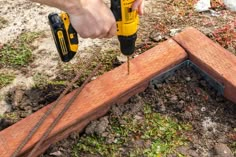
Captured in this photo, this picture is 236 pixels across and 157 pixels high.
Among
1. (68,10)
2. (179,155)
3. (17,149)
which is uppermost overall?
(68,10)

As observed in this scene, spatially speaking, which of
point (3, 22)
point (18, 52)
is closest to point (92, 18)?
point (18, 52)

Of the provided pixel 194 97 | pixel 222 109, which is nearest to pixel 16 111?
pixel 194 97

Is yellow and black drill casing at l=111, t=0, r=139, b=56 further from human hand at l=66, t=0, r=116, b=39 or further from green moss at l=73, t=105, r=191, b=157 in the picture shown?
green moss at l=73, t=105, r=191, b=157

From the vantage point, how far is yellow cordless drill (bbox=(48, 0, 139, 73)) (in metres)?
2.58

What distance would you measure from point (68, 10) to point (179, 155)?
1.21m

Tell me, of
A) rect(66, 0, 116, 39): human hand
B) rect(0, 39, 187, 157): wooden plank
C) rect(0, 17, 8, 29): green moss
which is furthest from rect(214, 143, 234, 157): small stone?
rect(0, 17, 8, 29): green moss

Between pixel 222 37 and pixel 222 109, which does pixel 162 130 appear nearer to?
pixel 222 109

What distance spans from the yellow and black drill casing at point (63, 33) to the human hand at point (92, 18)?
12cm

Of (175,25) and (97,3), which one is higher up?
(97,3)

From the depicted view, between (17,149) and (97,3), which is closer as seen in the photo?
(97,3)

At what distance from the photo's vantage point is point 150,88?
3150 millimetres

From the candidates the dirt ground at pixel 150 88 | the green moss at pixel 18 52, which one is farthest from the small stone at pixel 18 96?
the green moss at pixel 18 52

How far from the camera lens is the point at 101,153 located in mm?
2814

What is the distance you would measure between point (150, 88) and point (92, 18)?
92 cm
